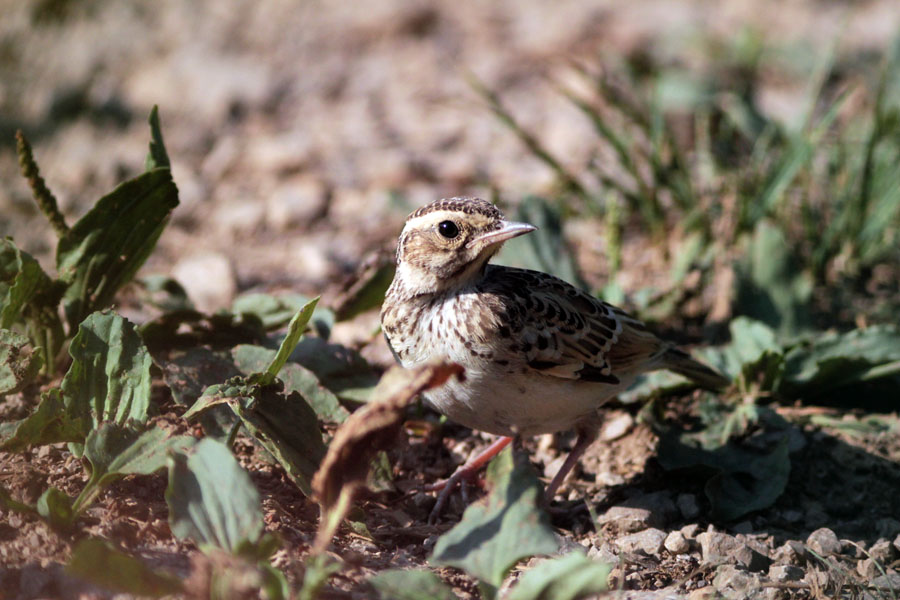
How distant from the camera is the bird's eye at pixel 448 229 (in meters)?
4.37

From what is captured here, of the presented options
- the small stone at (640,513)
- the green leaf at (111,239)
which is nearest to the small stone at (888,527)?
the small stone at (640,513)

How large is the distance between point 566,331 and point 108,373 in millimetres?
2024

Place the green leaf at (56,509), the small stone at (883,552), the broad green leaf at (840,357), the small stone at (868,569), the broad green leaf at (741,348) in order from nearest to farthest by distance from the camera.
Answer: the green leaf at (56,509), the small stone at (868,569), the small stone at (883,552), the broad green leaf at (840,357), the broad green leaf at (741,348)

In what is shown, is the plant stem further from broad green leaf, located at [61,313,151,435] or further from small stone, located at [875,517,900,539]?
small stone, located at [875,517,900,539]

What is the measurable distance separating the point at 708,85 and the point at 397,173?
9.15 feet

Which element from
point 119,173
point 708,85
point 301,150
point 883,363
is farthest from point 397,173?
point 883,363

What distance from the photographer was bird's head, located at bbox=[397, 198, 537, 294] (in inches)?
171

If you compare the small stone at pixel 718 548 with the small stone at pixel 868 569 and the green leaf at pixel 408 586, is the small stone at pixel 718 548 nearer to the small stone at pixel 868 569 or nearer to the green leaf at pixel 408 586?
the small stone at pixel 868 569

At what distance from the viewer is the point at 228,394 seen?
12.4 feet

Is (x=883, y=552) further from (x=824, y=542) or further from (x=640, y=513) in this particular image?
(x=640, y=513)

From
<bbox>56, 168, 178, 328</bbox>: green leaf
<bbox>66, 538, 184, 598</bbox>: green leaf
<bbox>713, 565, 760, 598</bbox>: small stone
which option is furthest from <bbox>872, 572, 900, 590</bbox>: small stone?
<bbox>56, 168, 178, 328</bbox>: green leaf

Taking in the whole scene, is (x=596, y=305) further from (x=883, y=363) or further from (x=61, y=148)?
(x=61, y=148)

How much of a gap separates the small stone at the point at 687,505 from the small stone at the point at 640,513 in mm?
41

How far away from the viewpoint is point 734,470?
15.6 feet
